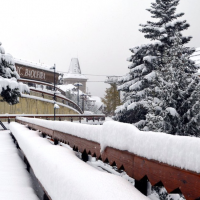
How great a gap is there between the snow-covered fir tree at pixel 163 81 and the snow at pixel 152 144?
13.6m

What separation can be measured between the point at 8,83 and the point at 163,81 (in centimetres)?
1045

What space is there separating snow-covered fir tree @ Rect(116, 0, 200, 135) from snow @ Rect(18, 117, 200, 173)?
13572 millimetres

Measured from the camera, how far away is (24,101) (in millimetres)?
42844

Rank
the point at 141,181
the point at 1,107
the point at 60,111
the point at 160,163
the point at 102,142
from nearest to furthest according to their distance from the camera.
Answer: the point at 160,163 < the point at 141,181 < the point at 102,142 < the point at 1,107 < the point at 60,111

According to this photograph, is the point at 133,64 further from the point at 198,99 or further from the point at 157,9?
the point at 198,99

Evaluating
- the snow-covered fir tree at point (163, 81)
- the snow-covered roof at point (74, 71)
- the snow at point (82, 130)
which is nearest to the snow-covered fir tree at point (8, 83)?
the snow-covered fir tree at point (163, 81)

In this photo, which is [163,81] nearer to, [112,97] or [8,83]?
[8,83]

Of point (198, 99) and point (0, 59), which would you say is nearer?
point (198, 99)

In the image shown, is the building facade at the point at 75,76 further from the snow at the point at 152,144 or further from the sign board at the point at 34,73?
the snow at the point at 152,144

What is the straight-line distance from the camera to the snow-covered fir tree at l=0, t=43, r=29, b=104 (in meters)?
18.1

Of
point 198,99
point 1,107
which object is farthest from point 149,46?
point 1,107

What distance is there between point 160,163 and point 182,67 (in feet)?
54.4

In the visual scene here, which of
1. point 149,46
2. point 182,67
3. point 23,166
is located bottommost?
point 23,166

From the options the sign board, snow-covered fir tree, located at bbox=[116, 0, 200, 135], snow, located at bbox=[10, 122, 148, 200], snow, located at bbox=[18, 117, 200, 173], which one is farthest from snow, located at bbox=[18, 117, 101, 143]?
the sign board
